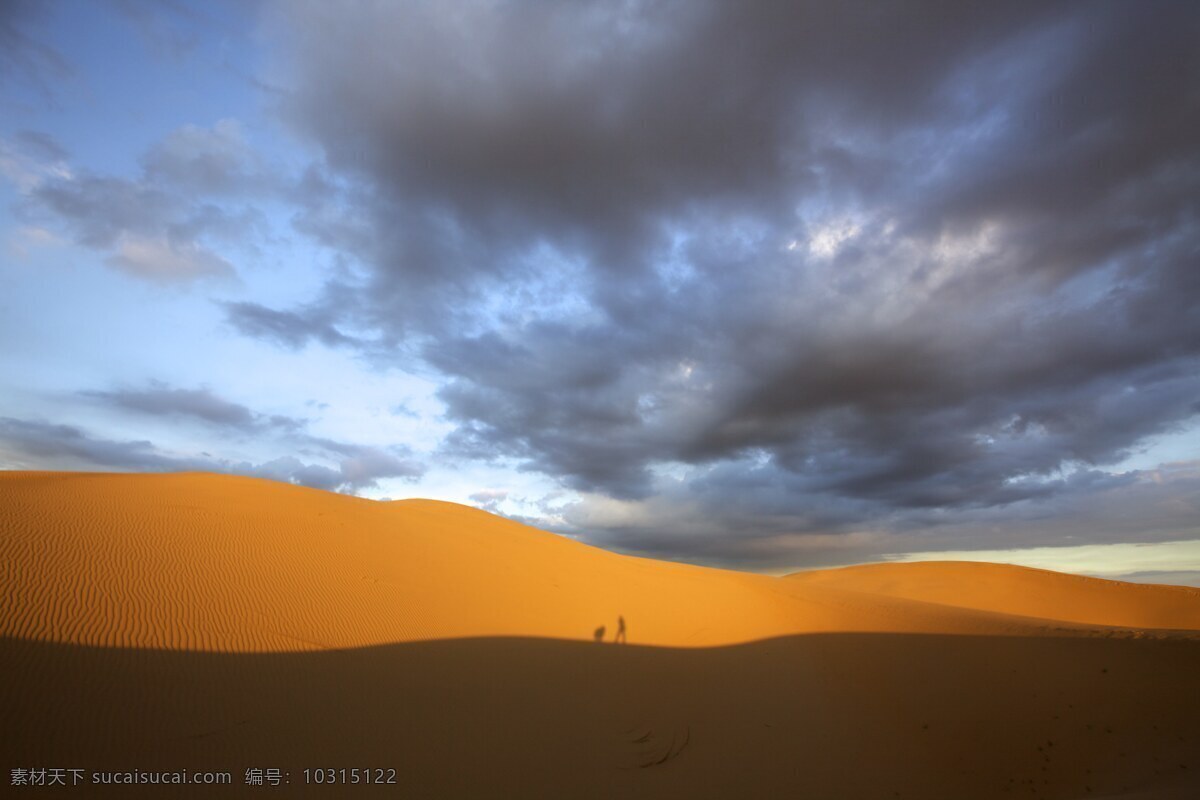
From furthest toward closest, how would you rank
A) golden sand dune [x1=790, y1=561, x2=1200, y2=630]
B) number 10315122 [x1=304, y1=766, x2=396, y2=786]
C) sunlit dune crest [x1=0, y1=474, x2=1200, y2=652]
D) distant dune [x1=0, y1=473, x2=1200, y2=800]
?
golden sand dune [x1=790, y1=561, x2=1200, y2=630] → sunlit dune crest [x1=0, y1=474, x2=1200, y2=652] → distant dune [x1=0, y1=473, x2=1200, y2=800] → number 10315122 [x1=304, y1=766, x2=396, y2=786]

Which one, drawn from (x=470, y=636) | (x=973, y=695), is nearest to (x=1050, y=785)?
(x=973, y=695)

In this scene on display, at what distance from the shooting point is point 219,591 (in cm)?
1084

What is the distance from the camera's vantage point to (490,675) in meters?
10.9

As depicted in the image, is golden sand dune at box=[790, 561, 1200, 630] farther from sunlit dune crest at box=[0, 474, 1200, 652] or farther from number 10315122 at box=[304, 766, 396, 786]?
number 10315122 at box=[304, 766, 396, 786]

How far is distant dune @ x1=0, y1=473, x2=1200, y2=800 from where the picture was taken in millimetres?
8039

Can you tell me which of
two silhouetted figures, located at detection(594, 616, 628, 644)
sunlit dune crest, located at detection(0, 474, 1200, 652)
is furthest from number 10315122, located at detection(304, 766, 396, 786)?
two silhouetted figures, located at detection(594, 616, 628, 644)

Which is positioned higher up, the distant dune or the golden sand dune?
the distant dune

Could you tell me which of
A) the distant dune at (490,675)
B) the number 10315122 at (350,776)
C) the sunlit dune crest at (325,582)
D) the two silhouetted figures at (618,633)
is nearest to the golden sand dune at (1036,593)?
the sunlit dune crest at (325,582)

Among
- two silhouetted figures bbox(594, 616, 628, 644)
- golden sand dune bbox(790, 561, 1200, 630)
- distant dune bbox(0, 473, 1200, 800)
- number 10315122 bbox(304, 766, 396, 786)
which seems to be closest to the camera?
number 10315122 bbox(304, 766, 396, 786)

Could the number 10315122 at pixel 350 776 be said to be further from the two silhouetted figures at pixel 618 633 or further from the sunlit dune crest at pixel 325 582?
the two silhouetted figures at pixel 618 633

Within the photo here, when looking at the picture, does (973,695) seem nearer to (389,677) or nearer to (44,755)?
(389,677)

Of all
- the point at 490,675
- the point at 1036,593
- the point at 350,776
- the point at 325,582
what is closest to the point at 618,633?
the point at 490,675

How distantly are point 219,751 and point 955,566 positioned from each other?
4572 cm

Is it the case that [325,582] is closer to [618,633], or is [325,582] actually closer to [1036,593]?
[618,633]
